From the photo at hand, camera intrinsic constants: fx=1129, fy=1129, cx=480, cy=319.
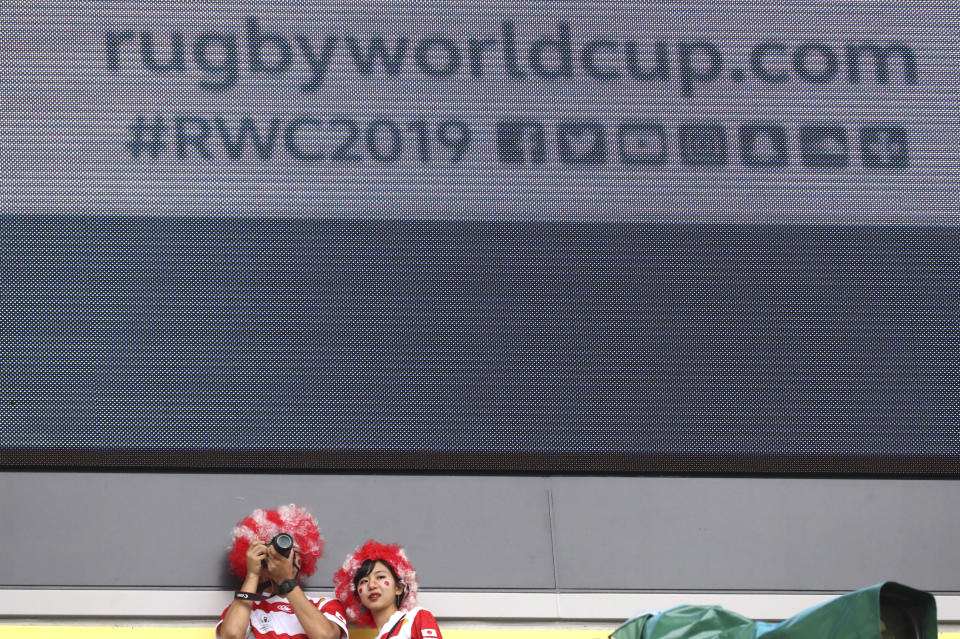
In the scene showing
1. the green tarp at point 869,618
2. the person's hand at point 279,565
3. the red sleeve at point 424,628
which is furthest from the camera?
the person's hand at point 279,565

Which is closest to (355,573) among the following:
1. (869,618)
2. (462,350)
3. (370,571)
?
(370,571)

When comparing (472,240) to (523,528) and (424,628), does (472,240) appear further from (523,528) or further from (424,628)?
(424,628)

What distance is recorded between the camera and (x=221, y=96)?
3949 millimetres

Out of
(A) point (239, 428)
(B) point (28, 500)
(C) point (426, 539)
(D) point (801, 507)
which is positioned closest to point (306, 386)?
(A) point (239, 428)

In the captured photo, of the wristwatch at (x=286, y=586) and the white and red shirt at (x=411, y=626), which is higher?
the wristwatch at (x=286, y=586)

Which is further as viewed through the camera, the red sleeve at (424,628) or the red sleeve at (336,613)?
the red sleeve at (336,613)

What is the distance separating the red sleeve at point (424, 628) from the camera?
3318 mm

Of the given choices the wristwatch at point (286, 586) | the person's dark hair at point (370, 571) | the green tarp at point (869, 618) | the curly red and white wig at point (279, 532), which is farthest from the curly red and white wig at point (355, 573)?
the green tarp at point (869, 618)

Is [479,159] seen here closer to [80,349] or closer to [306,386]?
[306,386]

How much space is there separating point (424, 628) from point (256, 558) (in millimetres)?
562

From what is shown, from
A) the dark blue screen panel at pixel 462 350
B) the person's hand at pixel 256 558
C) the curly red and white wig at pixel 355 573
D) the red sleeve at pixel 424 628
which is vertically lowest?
the red sleeve at pixel 424 628

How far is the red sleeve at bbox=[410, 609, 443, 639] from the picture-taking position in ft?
10.9

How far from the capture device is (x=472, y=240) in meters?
3.85

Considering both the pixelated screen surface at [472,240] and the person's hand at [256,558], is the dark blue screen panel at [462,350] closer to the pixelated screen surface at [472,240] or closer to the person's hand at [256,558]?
the pixelated screen surface at [472,240]
